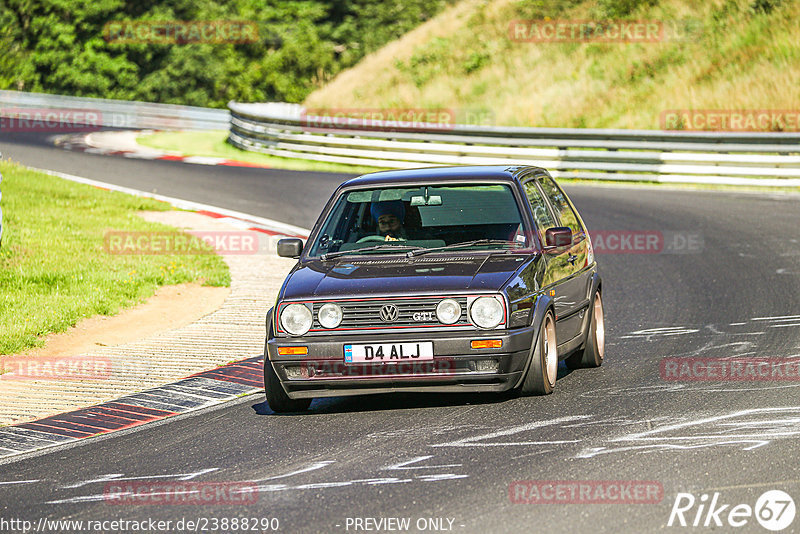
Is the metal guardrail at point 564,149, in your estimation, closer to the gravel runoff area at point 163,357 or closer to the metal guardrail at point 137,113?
the gravel runoff area at point 163,357

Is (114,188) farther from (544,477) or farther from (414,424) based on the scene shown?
(544,477)

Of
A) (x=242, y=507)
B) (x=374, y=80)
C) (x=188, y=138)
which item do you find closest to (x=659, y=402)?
(x=242, y=507)

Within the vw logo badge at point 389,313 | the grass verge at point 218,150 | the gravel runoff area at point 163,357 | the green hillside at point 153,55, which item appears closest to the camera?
the vw logo badge at point 389,313

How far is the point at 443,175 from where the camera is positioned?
8906 mm

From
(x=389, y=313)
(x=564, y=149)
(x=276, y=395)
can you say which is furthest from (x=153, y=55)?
(x=389, y=313)

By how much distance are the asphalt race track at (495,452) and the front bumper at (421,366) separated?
0.22 meters

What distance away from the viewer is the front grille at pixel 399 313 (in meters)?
7.59

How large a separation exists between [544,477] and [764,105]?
23.6 meters

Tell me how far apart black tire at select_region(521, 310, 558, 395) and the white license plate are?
0.74m

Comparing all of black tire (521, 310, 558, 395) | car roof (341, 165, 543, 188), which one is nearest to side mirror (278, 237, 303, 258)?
car roof (341, 165, 543, 188)

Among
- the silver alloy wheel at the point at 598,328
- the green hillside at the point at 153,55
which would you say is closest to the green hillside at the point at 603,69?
the silver alloy wheel at the point at 598,328

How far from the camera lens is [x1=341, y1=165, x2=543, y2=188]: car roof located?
349 inches

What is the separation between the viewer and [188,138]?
38.2 meters

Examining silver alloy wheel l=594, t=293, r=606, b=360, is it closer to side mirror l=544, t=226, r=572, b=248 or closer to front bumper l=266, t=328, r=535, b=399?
side mirror l=544, t=226, r=572, b=248
